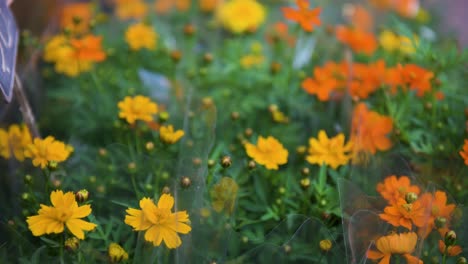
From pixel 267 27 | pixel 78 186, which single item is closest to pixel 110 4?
pixel 267 27

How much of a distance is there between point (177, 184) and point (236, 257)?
6.8 inches

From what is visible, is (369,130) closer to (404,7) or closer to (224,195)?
(224,195)

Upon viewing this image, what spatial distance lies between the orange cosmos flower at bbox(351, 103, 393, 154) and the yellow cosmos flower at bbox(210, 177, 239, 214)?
0.95ft

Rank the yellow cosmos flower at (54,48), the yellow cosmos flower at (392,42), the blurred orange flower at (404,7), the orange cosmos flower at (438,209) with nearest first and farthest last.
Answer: the orange cosmos flower at (438,209)
the yellow cosmos flower at (54,48)
the yellow cosmos flower at (392,42)
the blurred orange flower at (404,7)

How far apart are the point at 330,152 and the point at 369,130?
0.10 meters

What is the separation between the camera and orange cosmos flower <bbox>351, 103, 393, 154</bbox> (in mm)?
1096

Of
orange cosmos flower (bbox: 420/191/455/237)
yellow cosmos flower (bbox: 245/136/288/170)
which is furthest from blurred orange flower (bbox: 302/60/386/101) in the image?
orange cosmos flower (bbox: 420/191/455/237)

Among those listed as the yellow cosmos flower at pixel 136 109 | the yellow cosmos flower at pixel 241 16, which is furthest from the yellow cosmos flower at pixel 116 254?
the yellow cosmos flower at pixel 241 16

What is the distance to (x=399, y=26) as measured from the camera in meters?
1.32

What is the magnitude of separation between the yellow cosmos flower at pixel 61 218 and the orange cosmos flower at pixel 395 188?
525mm

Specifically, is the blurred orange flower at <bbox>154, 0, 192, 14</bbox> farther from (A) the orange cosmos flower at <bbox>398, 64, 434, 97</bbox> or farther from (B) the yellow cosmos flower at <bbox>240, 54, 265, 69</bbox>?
(A) the orange cosmos flower at <bbox>398, 64, 434, 97</bbox>

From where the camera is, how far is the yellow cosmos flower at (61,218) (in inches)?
33.0

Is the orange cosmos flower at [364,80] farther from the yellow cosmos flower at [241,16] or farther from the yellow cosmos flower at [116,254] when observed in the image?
the yellow cosmos flower at [116,254]

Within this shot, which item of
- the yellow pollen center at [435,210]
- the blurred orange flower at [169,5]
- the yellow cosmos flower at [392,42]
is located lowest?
the blurred orange flower at [169,5]
